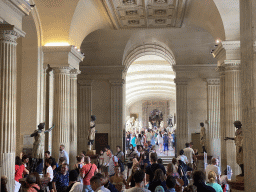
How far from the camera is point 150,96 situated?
46.4 metres

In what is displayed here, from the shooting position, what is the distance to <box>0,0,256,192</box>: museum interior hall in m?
7.44

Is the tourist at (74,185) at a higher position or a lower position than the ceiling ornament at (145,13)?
lower

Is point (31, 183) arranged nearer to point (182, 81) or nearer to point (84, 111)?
point (84, 111)

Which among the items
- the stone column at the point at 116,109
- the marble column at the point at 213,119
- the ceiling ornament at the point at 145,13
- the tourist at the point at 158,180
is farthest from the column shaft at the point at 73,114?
the tourist at the point at 158,180

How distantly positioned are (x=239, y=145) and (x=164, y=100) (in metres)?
41.5

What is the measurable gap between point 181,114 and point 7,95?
43.8 feet

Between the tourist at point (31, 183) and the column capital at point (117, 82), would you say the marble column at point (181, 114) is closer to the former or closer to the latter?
the column capital at point (117, 82)

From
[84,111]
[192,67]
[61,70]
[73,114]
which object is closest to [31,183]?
[61,70]

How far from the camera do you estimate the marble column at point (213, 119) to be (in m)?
18.0

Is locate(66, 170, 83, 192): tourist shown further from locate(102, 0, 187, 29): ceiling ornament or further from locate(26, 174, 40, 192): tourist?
locate(102, 0, 187, 29): ceiling ornament

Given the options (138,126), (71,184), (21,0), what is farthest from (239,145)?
(138,126)

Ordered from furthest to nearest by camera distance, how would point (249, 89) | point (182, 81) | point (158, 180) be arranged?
point (182, 81) → point (158, 180) → point (249, 89)

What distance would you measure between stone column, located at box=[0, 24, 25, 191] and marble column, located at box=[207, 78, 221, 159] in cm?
1208

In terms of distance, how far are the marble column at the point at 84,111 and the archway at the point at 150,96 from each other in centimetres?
416
